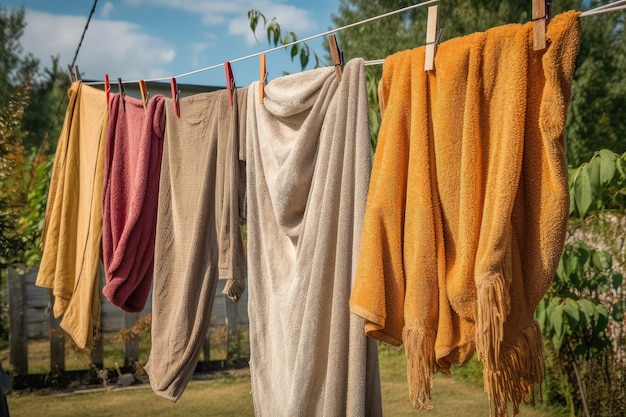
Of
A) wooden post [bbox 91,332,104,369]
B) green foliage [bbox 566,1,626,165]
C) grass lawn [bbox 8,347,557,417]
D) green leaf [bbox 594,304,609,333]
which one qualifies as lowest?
grass lawn [bbox 8,347,557,417]

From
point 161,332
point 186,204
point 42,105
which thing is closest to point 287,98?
point 186,204

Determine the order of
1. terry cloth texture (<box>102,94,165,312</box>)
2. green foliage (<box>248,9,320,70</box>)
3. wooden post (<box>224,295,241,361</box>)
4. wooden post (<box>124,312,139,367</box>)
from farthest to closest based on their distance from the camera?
wooden post (<box>224,295,241,361</box>) → wooden post (<box>124,312,139,367</box>) → green foliage (<box>248,9,320,70</box>) → terry cloth texture (<box>102,94,165,312</box>)

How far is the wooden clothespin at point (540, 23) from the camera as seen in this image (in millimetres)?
1115

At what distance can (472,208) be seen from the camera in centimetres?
117

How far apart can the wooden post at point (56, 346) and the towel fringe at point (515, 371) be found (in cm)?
337

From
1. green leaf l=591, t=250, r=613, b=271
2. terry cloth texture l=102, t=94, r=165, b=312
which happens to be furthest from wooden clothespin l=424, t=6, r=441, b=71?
green leaf l=591, t=250, r=613, b=271

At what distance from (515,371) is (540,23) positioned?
57 centimetres

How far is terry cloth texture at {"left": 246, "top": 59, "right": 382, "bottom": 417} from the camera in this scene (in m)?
1.44

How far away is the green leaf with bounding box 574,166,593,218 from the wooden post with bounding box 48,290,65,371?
10.1 ft

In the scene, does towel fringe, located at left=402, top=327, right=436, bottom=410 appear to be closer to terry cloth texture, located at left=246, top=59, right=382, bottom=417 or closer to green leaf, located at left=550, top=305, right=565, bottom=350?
terry cloth texture, located at left=246, top=59, right=382, bottom=417

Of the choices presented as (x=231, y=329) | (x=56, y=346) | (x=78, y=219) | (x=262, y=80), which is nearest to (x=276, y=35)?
(x=78, y=219)

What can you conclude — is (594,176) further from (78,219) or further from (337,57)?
(78,219)

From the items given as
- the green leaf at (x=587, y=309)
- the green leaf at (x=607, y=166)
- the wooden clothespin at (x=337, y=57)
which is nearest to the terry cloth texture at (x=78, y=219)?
the wooden clothespin at (x=337, y=57)

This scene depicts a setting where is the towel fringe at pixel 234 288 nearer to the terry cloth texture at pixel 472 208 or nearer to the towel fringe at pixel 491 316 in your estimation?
the terry cloth texture at pixel 472 208
